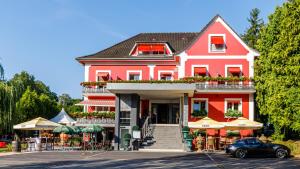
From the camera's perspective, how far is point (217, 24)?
4266cm

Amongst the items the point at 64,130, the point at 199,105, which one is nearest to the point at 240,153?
the point at 199,105

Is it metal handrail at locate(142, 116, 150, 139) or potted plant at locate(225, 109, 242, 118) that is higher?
potted plant at locate(225, 109, 242, 118)

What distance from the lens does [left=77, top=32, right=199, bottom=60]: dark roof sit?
45500mm

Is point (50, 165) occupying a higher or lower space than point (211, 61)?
lower

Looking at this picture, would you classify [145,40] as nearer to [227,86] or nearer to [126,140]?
[227,86]

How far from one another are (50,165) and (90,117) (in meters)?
18.8

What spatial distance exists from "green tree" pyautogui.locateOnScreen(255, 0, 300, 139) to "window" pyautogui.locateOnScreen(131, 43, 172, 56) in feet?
37.2

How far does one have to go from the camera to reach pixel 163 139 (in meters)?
36.2

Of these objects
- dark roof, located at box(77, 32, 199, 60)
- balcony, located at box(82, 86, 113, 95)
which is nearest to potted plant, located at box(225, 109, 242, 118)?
dark roof, located at box(77, 32, 199, 60)

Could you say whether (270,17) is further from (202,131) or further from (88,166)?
(88,166)

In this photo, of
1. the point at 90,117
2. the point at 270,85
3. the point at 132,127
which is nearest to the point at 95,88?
the point at 90,117

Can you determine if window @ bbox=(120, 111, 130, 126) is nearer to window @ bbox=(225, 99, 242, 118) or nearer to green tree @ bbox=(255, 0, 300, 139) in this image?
window @ bbox=(225, 99, 242, 118)

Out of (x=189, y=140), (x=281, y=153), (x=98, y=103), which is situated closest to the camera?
(x=281, y=153)

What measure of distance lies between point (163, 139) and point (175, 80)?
5.24 m
